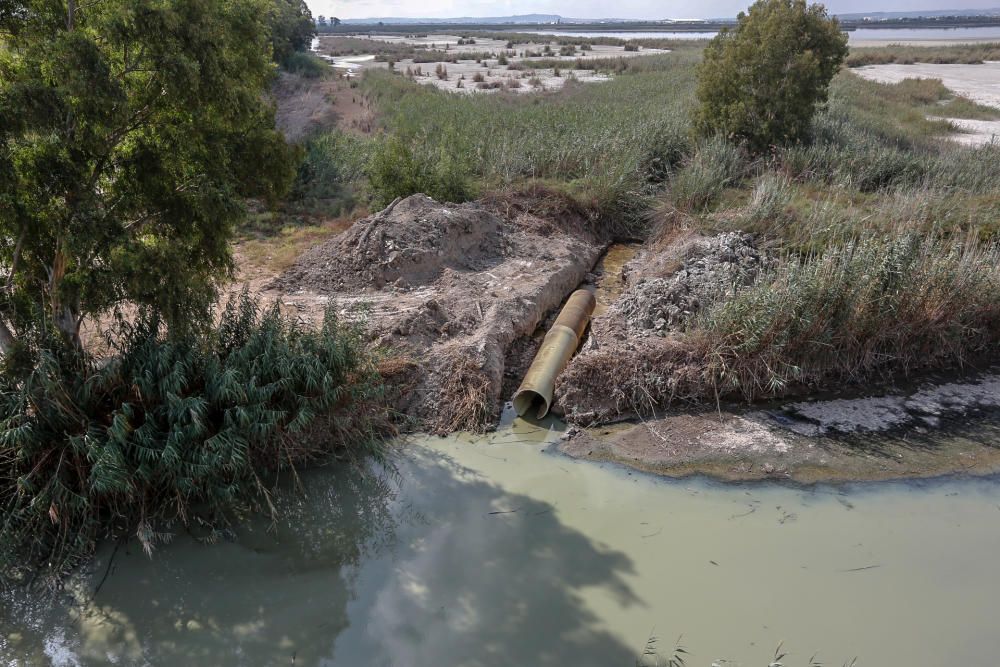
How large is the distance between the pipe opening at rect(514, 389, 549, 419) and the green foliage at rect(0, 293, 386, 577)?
5.53 feet

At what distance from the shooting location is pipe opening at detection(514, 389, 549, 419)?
7088 millimetres

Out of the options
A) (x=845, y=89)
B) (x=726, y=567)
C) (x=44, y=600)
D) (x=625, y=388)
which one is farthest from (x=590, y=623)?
(x=845, y=89)

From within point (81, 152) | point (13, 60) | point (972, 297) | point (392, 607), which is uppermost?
point (13, 60)

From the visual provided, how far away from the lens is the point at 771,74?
1338cm

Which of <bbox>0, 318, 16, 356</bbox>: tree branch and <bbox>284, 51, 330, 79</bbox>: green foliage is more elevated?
<bbox>284, 51, 330, 79</bbox>: green foliage

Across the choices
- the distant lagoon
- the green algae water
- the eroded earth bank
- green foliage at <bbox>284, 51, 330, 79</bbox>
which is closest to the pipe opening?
the eroded earth bank

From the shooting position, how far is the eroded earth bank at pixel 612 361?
253 inches

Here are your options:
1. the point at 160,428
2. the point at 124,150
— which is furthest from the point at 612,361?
the point at 124,150

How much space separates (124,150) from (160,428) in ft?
7.60

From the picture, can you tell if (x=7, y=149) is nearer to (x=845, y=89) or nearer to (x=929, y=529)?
(x=929, y=529)

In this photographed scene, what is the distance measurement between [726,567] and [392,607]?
2636 millimetres

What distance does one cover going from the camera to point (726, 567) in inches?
200

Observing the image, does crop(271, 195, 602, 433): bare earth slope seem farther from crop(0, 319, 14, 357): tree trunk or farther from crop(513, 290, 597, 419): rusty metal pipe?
crop(0, 319, 14, 357): tree trunk

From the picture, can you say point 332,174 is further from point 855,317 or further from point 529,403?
point 855,317
